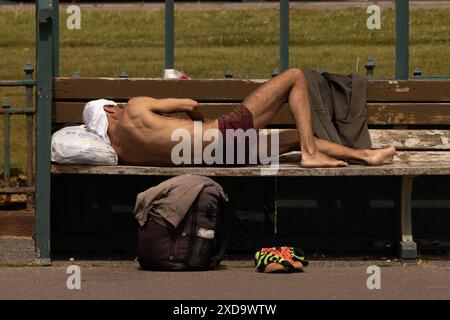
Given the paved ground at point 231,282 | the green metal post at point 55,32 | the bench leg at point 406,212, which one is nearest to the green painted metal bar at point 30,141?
the green metal post at point 55,32

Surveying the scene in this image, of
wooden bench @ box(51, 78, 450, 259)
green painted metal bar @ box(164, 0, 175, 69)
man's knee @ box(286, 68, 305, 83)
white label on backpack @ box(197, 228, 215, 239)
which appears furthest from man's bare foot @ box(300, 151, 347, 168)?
green painted metal bar @ box(164, 0, 175, 69)

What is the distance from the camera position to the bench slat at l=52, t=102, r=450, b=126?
8531 millimetres

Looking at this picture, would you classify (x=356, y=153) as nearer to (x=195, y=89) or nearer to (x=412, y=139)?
(x=412, y=139)

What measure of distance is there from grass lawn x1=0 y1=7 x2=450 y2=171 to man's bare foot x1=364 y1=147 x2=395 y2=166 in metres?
6.75

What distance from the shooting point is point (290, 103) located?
8.21 meters

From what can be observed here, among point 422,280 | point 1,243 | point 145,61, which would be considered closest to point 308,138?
point 422,280

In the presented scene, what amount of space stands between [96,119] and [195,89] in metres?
0.66

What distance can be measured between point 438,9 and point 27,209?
31.6 feet

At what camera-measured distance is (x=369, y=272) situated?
7.85 m

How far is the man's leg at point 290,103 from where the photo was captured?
8.14 metres

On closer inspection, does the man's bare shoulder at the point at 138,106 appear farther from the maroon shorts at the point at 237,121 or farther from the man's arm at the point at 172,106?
the maroon shorts at the point at 237,121

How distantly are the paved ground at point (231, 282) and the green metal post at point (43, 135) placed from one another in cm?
18

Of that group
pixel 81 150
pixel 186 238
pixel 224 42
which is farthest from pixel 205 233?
pixel 224 42

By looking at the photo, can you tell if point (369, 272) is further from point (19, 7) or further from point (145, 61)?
point (19, 7)
